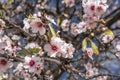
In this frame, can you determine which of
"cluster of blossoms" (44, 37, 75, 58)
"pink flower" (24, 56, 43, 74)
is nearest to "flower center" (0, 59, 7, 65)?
"pink flower" (24, 56, 43, 74)

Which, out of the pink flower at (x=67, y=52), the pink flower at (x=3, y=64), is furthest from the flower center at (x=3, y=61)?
the pink flower at (x=67, y=52)

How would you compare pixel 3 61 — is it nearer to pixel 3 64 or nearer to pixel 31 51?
pixel 3 64

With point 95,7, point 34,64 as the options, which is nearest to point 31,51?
point 34,64

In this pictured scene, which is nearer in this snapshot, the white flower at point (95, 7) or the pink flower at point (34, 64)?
the pink flower at point (34, 64)

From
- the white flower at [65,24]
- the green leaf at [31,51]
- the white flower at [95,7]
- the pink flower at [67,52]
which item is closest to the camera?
the green leaf at [31,51]

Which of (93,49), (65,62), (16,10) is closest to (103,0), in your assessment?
(65,62)

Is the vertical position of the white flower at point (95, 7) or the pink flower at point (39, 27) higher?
the white flower at point (95, 7)

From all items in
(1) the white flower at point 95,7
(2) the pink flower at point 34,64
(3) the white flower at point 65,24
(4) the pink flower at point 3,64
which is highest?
(3) the white flower at point 65,24

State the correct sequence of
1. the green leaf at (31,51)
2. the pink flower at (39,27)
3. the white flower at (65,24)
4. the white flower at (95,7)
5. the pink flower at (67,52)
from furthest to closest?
the white flower at (65,24) → the white flower at (95,7) → the pink flower at (67,52) → the pink flower at (39,27) → the green leaf at (31,51)

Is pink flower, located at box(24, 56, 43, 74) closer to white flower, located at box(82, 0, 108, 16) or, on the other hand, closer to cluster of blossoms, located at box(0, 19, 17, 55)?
cluster of blossoms, located at box(0, 19, 17, 55)

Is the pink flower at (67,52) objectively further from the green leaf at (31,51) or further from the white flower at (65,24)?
the white flower at (65,24)

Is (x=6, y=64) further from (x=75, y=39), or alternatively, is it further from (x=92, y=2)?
(x=75, y=39)
